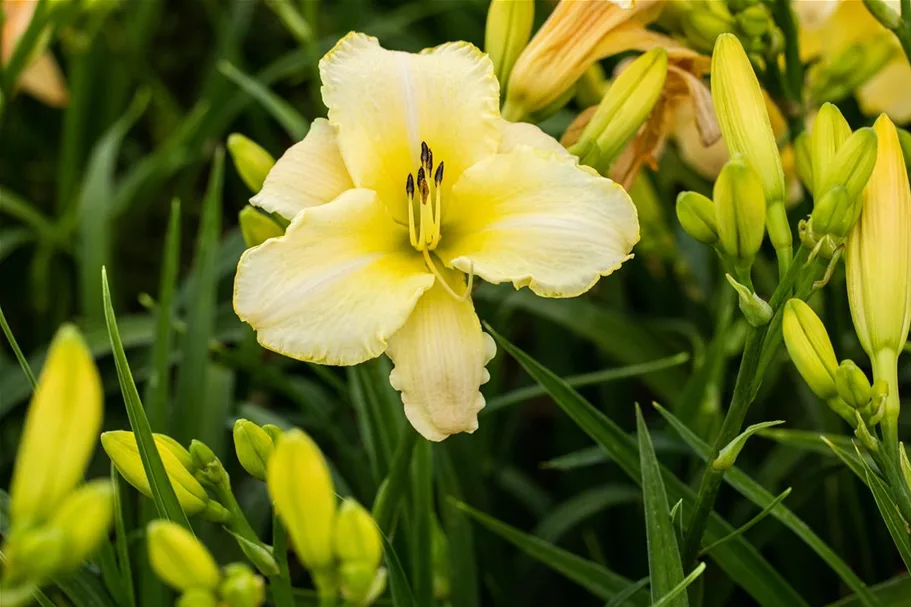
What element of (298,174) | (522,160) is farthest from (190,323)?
(522,160)

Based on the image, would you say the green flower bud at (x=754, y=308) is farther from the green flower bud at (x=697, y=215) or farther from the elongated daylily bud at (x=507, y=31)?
the elongated daylily bud at (x=507, y=31)

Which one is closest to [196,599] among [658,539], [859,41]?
[658,539]

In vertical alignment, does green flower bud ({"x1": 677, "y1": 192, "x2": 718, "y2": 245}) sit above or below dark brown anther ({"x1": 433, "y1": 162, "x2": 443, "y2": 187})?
below

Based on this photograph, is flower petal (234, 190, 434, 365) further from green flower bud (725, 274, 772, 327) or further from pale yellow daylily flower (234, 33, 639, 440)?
green flower bud (725, 274, 772, 327)

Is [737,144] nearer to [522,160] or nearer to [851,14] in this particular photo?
[522,160]

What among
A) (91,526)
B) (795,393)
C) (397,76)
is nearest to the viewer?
(91,526)

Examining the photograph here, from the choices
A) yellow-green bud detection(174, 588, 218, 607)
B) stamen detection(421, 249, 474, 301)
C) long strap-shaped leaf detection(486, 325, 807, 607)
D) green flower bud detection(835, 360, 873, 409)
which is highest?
stamen detection(421, 249, 474, 301)

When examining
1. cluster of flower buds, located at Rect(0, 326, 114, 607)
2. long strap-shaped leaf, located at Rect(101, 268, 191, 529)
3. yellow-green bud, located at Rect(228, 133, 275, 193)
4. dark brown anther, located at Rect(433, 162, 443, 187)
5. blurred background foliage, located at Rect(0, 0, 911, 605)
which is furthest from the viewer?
blurred background foliage, located at Rect(0, 0, 911, 605)

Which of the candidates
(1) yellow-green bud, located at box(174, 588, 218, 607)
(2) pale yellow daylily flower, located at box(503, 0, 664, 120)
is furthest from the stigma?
(1) yellow-green bud, located at box(174, 588, 218, 607)
